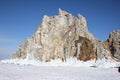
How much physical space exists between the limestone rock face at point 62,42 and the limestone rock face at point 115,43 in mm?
3639

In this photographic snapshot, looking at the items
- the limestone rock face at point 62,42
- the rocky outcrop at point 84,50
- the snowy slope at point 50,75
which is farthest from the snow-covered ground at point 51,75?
the limestone rock face at point 62,42

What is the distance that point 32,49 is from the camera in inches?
4058

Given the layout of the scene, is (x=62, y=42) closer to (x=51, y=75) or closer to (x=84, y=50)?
(x=84, y=50)

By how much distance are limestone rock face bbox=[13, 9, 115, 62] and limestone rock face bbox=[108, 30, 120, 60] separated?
3.64 metres

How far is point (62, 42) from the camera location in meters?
109

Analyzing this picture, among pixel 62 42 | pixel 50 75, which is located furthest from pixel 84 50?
pixel 50 75

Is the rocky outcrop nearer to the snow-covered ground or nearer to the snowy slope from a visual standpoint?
the snow-covered ground

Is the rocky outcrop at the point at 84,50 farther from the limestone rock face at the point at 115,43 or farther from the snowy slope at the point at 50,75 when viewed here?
the snowy slope at the point at 50,75

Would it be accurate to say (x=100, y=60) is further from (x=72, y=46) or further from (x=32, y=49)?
(x=32, y=49)

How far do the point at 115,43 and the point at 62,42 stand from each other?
25.5 m

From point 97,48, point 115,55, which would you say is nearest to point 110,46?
point 115,55

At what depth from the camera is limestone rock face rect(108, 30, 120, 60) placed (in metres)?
109

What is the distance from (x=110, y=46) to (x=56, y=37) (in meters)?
27.0

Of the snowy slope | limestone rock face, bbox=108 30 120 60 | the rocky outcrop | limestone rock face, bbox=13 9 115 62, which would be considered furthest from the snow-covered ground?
limestone rock face, bbox=108 30 120 60
